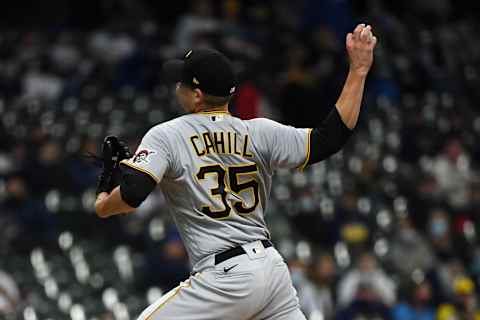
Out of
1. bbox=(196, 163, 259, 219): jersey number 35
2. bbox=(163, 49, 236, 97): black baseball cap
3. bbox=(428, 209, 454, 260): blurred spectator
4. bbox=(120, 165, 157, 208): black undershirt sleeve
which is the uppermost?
bbox=(163, 49, 236, 97): black baseball cap

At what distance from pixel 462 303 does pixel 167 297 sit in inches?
254

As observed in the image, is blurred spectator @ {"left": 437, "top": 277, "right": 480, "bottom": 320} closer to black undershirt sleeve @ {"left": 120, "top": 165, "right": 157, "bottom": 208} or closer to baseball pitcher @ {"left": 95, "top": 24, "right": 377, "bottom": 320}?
baseball pitcher @ {"left": 95, "top": 24, "right": 377, "bottom": 320}

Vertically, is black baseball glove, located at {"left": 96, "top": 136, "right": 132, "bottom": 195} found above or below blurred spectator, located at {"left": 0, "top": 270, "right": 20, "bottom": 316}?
above

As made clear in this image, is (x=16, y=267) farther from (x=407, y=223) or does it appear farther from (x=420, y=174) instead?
(x=420, y=174)

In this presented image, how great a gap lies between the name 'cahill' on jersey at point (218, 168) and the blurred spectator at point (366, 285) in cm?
548

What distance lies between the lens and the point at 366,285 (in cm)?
994

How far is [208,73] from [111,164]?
57 centimetres

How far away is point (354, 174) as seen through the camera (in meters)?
11.7

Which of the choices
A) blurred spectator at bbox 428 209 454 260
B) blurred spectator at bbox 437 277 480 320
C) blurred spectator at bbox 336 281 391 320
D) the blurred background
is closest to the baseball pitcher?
the blurred background

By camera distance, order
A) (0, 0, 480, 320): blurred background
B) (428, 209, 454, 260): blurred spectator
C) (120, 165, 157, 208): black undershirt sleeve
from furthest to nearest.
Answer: (428, 209, 454, 260): blurred spectator < (0, 0, 480, 320): blurred background < (120, 165, 157, 208): black undershirt sleeve

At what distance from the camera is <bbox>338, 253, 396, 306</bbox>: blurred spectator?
A: 984 centimetres

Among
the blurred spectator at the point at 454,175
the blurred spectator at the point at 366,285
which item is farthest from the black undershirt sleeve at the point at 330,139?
the blurred spectator at the point at 454,175

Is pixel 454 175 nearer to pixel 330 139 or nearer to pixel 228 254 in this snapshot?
pixel 330 139

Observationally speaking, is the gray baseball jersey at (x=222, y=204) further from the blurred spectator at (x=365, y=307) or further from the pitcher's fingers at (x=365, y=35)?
the blurred spectator at (x=365, y=307)
